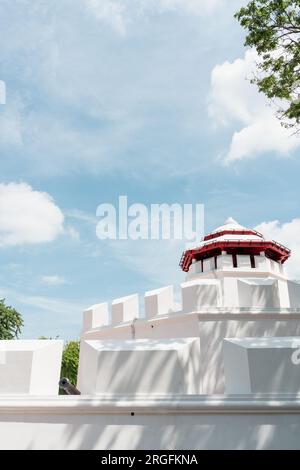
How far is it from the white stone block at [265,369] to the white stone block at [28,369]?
2366 mm

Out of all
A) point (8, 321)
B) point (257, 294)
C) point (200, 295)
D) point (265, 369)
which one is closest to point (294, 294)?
point (257, 294)

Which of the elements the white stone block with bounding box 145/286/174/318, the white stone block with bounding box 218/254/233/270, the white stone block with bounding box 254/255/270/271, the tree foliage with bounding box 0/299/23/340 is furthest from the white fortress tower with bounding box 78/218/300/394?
the tree foliage with bounding box 0/299/23/340

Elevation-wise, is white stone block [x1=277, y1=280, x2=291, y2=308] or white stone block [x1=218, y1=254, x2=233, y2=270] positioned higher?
white stone block [x1=218, y1=254, x2=233, y2=270]

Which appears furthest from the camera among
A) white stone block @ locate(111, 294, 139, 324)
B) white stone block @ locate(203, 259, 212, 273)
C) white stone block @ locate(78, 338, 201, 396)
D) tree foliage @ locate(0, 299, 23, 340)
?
tree foliage @ locate(0, 299, 23, 340)

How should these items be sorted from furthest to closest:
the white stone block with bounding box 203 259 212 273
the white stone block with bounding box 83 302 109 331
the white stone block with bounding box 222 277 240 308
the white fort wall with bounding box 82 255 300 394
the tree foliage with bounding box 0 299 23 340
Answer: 1. the tree foliage with bounding box 0 299 23 340
2. the white stone block with bounding box 203 259 212 273
3. the white stone block with bounding box 83 302 109 331
4. the white stone block with bounding box 222 277 240 308
5. the white fort wall with bounding box 82 255 300 394

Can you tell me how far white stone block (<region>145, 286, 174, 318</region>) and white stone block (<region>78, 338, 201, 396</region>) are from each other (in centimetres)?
628

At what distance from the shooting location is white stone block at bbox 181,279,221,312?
926 centimetres

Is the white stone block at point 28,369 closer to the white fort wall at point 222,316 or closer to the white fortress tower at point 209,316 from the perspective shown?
the white fortress tower at point 209,316

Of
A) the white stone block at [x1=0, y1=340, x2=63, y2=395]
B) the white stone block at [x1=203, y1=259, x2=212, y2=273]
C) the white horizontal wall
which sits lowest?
the white horizontal wall

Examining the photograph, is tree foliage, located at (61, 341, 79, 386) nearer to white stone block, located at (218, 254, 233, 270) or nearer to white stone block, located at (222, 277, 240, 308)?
white stone block, located at (218, 254, 233, 270)

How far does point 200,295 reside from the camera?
934cm
